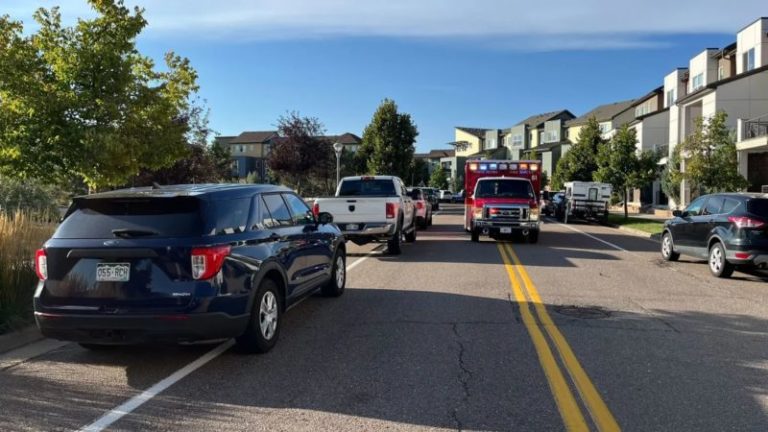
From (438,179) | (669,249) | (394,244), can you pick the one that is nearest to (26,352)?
(394,244)

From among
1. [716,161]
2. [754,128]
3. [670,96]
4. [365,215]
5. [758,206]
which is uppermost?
[670,96]

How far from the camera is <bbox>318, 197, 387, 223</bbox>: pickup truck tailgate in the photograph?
48.0ft

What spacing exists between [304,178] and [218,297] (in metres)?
32.8

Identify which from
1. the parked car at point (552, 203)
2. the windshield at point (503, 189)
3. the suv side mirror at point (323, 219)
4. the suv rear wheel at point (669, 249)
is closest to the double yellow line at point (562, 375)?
the suv side mirror at point (323, 219)

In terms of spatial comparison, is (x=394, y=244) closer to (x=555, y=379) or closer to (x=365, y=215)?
(x=365, y=215)

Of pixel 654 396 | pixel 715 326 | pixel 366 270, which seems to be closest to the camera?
pixel 654 396

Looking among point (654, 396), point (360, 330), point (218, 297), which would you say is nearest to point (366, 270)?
point (360, 330)

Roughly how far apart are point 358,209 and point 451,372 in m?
9.16

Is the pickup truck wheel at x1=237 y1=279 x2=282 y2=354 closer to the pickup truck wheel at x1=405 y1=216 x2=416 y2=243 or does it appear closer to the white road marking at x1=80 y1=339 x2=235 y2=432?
the white road marking at x1=80 y1=339 x2=235 y2=432

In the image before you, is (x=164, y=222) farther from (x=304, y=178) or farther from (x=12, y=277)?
(x=304, y=178)

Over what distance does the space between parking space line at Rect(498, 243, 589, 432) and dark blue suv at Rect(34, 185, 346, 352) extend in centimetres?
283

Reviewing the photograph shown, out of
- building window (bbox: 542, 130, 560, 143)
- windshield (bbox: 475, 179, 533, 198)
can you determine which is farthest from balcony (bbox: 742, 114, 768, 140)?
building window (bbox: 542, 130, 560, 143)

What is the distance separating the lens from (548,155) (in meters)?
80.2

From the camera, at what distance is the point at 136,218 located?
18.9 feet
